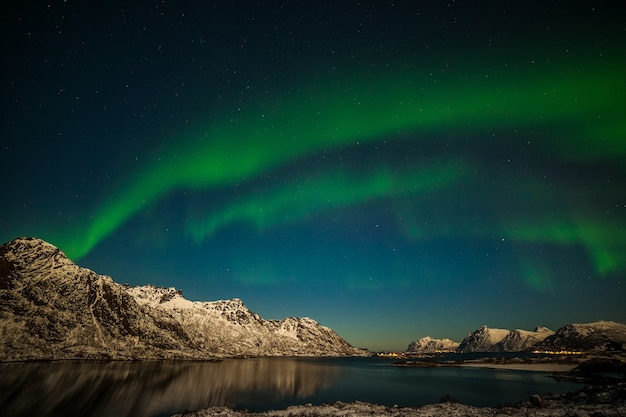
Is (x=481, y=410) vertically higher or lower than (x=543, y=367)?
higher

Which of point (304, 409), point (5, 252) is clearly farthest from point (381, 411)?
point (5, 252)

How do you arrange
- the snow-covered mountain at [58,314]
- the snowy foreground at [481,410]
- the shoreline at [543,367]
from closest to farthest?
the snowy foreground at [481,410]
the shoreline at [543,367]
the snow-covered mountain at [58,314]

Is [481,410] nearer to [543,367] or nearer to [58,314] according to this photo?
[543,367]

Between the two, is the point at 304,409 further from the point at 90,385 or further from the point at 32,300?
the point at 32,300

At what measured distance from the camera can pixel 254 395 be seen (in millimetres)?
54688

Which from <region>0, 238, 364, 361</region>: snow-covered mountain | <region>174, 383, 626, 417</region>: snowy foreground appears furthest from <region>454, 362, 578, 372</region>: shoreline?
<region>0, 238, 364, 361</region>: snow-covered mountain

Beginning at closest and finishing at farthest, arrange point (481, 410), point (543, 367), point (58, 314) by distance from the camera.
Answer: point (481, 410) → point (543, 367) → point (58, 314)

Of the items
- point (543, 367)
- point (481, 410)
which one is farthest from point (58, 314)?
point (543, 367)

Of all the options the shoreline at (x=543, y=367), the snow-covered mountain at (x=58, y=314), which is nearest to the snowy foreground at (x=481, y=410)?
the shoreline at (x=543, y=367)

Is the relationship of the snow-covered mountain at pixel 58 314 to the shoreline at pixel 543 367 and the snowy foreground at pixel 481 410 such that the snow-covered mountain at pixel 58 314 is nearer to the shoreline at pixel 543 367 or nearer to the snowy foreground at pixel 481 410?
the snowy foreground at pixel 481 410

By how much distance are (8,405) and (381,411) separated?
43141mm

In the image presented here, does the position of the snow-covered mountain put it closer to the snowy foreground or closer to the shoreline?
the snowy foreground

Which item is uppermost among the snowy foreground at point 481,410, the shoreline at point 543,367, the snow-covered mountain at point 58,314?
the snow-covered mountain at point 58,314

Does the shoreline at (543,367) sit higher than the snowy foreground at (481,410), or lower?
lower
